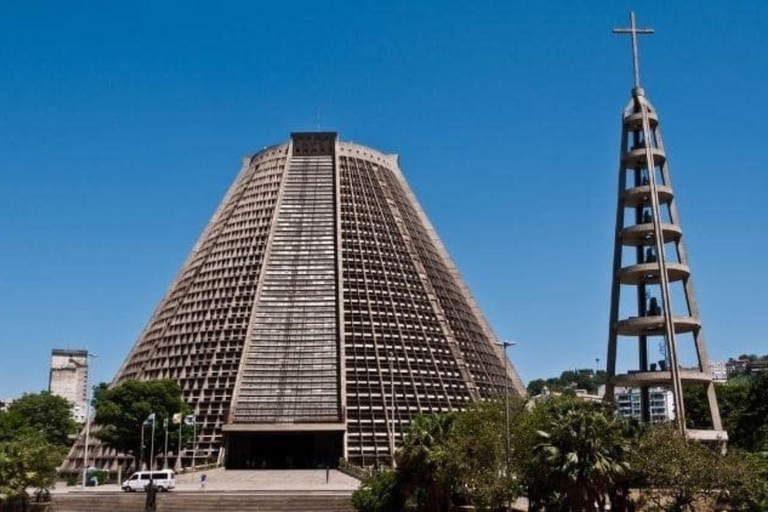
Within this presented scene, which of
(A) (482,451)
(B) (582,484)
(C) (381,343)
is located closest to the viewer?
(B) (582,484)

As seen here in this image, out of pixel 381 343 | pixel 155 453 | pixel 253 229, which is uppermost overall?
pixel 253 229

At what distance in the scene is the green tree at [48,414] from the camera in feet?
340

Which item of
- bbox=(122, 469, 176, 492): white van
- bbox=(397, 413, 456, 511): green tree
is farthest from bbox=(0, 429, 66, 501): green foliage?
bbox=(397, 413, 456, 511): green tree

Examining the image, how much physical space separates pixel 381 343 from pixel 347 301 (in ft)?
19.1

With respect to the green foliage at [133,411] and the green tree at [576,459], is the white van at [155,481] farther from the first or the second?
the green tree at [576,459]

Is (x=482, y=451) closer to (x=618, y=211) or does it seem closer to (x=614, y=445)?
(x=614, y=445)

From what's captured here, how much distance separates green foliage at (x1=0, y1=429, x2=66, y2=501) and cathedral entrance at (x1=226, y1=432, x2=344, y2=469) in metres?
22.8

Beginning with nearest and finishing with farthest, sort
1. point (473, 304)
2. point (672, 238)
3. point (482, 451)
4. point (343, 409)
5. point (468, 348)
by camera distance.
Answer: point (482, 451) < point (672, 238) < point (343, 409) < point (468, 348) < point (473, 304)

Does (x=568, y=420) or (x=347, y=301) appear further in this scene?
(x=347, y=301)

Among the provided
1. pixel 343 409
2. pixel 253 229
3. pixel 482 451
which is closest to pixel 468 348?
pixel 343 409

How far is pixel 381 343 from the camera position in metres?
77.9

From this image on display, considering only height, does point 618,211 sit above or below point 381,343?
above

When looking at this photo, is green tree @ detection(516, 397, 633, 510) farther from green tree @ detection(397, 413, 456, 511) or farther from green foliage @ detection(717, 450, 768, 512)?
green foliage @ detection(717, 450, 768, 512)

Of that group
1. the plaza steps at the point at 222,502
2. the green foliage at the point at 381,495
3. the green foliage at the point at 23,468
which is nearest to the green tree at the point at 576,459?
the green foliage at the point at 381,495
